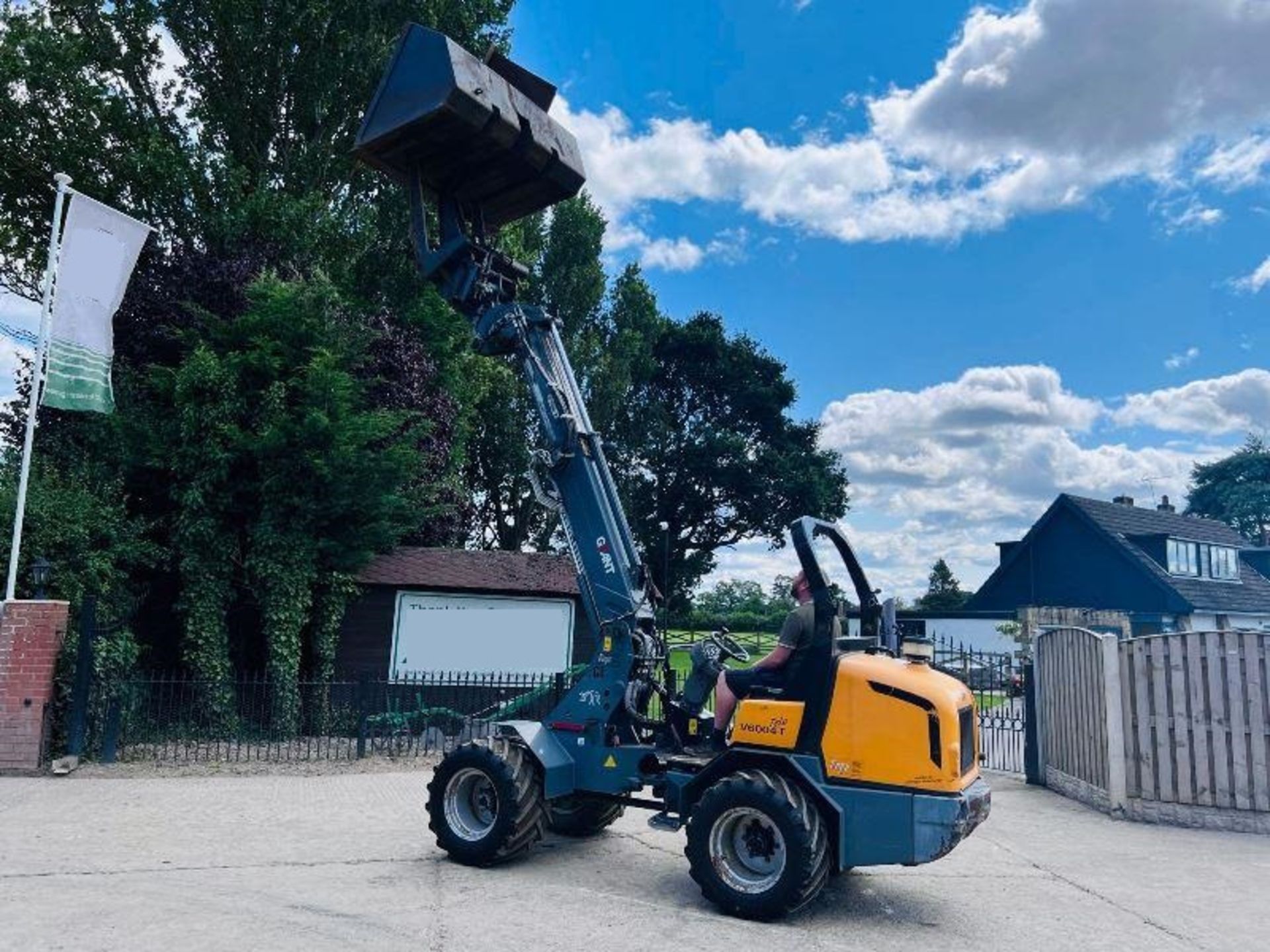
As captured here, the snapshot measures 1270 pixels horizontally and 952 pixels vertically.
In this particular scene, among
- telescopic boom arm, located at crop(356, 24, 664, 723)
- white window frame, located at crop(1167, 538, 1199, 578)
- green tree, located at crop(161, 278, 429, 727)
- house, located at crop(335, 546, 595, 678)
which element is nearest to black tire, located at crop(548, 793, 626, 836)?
telescopic boom arm, located at crop(356, 24, 664, 723)

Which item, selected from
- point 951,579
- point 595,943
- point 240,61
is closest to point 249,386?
point 240,61

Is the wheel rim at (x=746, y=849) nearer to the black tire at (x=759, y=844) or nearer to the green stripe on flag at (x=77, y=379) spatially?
the black tire at (x=759, y=844)

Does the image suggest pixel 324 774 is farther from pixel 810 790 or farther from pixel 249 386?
pixel 810 790

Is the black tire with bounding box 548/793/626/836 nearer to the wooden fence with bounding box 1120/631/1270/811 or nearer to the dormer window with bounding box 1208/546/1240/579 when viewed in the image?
the wooden fence with bounding box 1120/631/1270/811

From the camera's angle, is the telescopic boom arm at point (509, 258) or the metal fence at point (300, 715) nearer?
the telescopic boom arm at point (509, 258)

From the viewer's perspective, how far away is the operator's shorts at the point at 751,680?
6410 millimetres

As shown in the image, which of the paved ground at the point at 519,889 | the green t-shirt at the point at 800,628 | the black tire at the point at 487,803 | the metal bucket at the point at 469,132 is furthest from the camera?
the metal bucket at the point at 469,132

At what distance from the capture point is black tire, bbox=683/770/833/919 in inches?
224

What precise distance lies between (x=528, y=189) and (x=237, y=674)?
1047 cm

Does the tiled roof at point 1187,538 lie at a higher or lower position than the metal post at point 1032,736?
higher

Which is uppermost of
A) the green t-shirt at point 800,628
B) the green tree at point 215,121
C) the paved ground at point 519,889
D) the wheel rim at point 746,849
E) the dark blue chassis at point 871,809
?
the green tree at point 215,121

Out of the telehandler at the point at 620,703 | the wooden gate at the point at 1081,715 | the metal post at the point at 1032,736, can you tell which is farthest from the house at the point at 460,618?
the telehandler at the point at 620,703

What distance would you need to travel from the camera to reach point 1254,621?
35.0m

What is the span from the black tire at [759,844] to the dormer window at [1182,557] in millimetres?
31826
